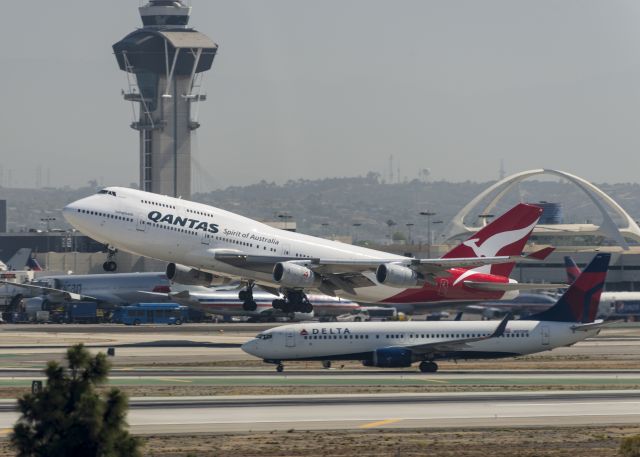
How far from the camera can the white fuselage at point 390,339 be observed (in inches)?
3287

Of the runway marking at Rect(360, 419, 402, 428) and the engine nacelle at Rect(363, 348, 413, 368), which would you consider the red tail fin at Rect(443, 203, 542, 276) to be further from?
the runway marking at Rect(360, 419, 402, 428)

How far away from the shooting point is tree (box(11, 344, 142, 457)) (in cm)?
3175

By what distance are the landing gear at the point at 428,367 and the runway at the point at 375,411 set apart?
51.5 ft

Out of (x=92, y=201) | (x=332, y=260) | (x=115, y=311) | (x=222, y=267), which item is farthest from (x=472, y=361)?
(x=115, y=311)

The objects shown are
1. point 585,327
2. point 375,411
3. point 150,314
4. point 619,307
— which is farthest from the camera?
point 619,307

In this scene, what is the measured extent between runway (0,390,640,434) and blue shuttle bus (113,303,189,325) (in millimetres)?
89771

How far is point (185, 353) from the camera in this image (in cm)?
10112

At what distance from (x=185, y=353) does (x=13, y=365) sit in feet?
57.8

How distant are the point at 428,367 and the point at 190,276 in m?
17.5

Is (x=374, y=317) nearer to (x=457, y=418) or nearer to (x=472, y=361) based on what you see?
→ (x=472, y=361)

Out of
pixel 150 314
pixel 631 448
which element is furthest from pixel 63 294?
pixel 631 448

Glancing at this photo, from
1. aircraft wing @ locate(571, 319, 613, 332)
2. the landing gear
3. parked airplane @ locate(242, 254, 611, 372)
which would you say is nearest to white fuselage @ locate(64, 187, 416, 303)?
parked airplane @ locate(242, 254, 611, 372)

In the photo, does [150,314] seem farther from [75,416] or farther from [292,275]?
[75,416]

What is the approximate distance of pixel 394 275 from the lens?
8194 centimetres
